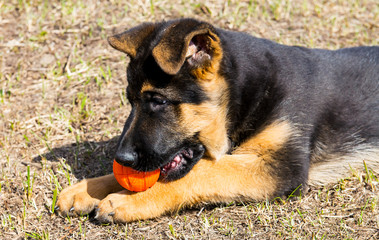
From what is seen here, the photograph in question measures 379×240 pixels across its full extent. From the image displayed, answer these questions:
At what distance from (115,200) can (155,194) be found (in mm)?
377

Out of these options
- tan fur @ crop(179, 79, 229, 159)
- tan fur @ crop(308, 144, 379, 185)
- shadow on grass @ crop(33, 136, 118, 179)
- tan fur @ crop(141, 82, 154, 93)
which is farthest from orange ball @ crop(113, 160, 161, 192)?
tan fur @ crop(308, 144, 379, 185)

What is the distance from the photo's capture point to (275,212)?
4.54 meters

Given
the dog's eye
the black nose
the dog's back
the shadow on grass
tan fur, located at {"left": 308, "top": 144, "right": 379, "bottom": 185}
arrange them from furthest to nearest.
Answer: the shadow on grass → tan fur, located at {"left": 308, "top": 144, "right": 379, "bottom": 185} → the dog's back → the dog's eye → the black nose

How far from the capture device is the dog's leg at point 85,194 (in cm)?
462

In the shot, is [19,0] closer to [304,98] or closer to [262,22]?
[262,22]

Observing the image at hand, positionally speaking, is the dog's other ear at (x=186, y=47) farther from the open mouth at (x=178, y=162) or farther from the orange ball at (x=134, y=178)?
the orange ball at (x=134, y=178)

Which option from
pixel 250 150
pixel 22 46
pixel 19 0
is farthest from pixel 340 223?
pixel 19 0

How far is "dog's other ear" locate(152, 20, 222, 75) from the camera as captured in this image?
4.00 meters

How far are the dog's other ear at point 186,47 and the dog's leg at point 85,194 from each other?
151 centimetres

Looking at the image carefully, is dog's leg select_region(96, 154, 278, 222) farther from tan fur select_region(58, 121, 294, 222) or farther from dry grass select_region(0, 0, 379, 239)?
dry grass select_region(0, 0, 379, 239)

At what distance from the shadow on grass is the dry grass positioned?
0.6 inches

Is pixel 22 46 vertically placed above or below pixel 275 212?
above

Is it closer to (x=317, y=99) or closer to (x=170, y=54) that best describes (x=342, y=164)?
(x=317, y=99)

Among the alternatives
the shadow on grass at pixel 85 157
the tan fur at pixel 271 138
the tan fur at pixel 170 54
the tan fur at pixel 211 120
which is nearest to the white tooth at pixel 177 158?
the tan fur at pixel 211 120
